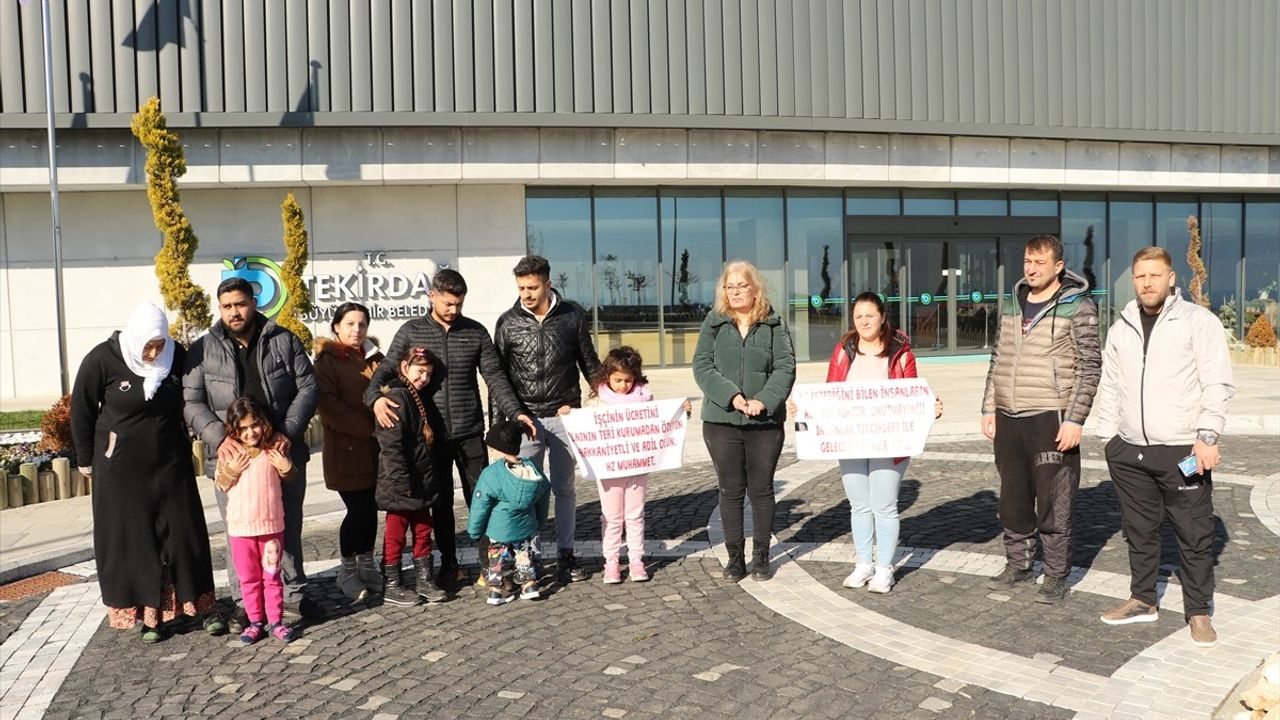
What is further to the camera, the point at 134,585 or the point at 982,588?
the point at 982,588

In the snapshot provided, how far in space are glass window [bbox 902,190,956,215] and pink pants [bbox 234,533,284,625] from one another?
18538 mm

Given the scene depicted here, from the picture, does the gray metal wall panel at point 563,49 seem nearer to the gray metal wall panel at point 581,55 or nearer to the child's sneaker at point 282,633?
the gray metal wall panel at point 581,55

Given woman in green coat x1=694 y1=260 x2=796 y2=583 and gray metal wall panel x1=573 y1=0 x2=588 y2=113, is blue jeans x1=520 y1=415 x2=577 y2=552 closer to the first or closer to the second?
woman in green coat x1=694 y1=260 x2=796 y2=583

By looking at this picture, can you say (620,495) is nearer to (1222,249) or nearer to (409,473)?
(409,473)

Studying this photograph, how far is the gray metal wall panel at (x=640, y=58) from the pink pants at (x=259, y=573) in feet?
45.2

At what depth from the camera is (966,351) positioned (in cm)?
2208

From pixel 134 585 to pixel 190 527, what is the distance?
39cm

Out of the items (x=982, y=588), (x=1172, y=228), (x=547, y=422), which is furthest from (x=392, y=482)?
(x=1172, y=228)

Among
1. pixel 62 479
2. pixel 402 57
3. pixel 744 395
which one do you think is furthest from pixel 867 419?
pixel 402 57

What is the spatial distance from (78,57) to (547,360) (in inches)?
573

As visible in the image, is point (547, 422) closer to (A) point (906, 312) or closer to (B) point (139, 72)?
(B) point (139, 72)

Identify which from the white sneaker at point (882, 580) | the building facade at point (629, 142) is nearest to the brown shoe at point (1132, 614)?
the white sneaker at point (882, 580)

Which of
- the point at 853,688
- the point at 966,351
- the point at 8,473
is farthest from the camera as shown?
the point at 966,351

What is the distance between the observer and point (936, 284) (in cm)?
2170
